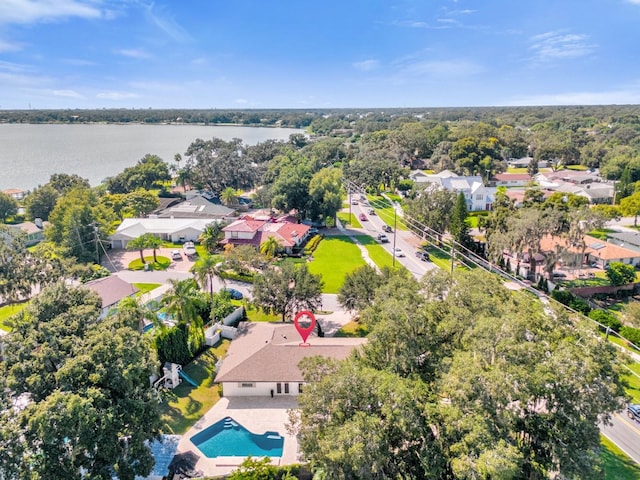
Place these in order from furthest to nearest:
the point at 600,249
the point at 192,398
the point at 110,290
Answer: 1. the point at 600,249
2. the point at 110,290
3. the point at 192,398

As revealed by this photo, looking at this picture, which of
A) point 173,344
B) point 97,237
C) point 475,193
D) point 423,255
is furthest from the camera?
point 475,193

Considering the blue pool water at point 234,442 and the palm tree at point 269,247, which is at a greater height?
the palm tree at point 269,247

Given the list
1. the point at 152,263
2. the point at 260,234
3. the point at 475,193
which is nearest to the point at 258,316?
the point at 260,234

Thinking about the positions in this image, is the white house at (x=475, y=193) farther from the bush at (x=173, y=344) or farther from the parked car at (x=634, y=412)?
the bush at (x=173, y=344)

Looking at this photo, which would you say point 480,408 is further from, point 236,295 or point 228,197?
point 228,197

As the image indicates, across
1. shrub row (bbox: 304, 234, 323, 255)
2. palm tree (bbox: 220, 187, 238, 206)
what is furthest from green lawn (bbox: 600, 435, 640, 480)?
palm tree (bbox: 220, 187, 238, 206)

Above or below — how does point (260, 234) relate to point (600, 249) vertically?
above

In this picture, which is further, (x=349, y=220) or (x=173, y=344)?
(x=349, y=220)

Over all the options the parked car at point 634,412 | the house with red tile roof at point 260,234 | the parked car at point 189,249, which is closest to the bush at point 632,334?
the parked car at point 634,412
